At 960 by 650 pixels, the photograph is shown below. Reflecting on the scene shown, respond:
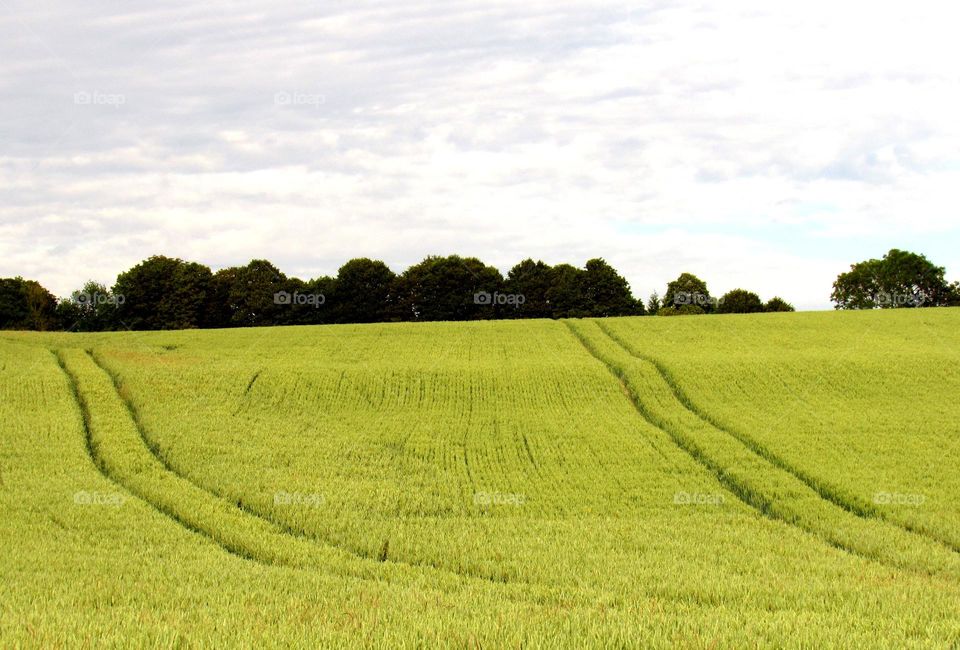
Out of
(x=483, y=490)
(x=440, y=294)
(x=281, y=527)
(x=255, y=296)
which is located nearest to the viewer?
(x=281, y=527)

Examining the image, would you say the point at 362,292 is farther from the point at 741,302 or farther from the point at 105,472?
the point at 105,472

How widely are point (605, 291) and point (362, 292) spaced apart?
2803cm

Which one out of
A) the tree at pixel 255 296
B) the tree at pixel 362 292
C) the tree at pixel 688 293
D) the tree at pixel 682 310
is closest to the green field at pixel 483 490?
the tree at pixel 255 296

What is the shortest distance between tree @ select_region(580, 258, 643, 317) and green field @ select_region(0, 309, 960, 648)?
50.2 meters

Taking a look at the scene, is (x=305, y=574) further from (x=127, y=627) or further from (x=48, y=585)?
(x=127, y=627)

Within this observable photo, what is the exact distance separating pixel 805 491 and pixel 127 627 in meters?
21.2

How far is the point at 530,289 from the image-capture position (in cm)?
10988

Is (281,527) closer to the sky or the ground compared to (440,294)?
closer to the ground

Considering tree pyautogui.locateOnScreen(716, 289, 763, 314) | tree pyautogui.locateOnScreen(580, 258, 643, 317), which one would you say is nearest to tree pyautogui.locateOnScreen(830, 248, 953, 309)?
tree pyautogui.locateOnScreen(716, 289, 763, 314)

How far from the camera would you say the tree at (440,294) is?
339 feet

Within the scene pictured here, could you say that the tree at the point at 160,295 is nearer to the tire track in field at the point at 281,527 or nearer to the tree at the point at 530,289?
the tree at the point at 530,289

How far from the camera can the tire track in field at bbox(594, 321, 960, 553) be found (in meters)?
23.6

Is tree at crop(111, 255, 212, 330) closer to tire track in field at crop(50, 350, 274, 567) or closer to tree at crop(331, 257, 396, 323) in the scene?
tree at crop(331, 257, 396, 323)

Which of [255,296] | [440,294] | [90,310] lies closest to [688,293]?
[440,294]
